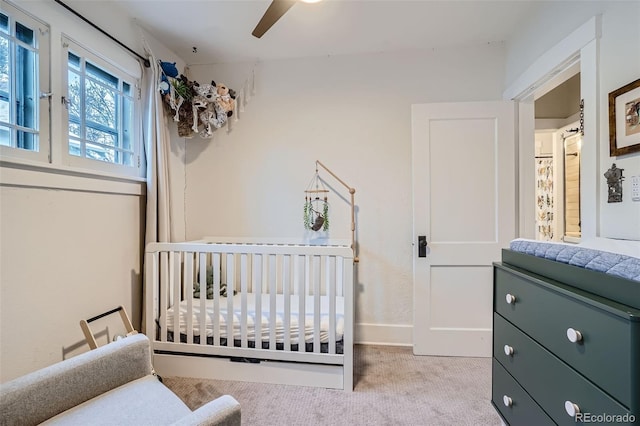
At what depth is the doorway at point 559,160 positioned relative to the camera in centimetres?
275

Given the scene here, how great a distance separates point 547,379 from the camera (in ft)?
3.44

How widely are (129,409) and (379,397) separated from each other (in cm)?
135

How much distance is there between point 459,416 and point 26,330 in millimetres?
2340

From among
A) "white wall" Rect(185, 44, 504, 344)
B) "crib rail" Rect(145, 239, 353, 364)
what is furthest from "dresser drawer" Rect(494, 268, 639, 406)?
"white wall" Rect(185, 44, 504, 344)

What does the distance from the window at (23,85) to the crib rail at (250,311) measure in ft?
2.91

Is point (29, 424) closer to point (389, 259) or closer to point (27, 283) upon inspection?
point (27, 283)


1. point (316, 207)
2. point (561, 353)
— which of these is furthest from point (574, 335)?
point (316, 207)

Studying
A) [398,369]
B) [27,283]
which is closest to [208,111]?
[27,283]

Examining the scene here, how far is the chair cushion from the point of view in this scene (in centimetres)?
106

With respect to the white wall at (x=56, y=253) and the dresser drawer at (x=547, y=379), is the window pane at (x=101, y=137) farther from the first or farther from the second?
the dresser drawer at (x=547, y=379)

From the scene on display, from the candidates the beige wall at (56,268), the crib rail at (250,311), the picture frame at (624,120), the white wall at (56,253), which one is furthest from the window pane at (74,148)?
the picture frame at (624,120)

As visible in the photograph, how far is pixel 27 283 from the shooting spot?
1474 mm

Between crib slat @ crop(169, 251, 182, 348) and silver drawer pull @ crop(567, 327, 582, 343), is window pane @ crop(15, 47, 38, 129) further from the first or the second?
silver drawer pull @ crop(567, 327, 582, 343)

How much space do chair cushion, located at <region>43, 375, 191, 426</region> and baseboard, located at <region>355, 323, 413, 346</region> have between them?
5.66 feet
